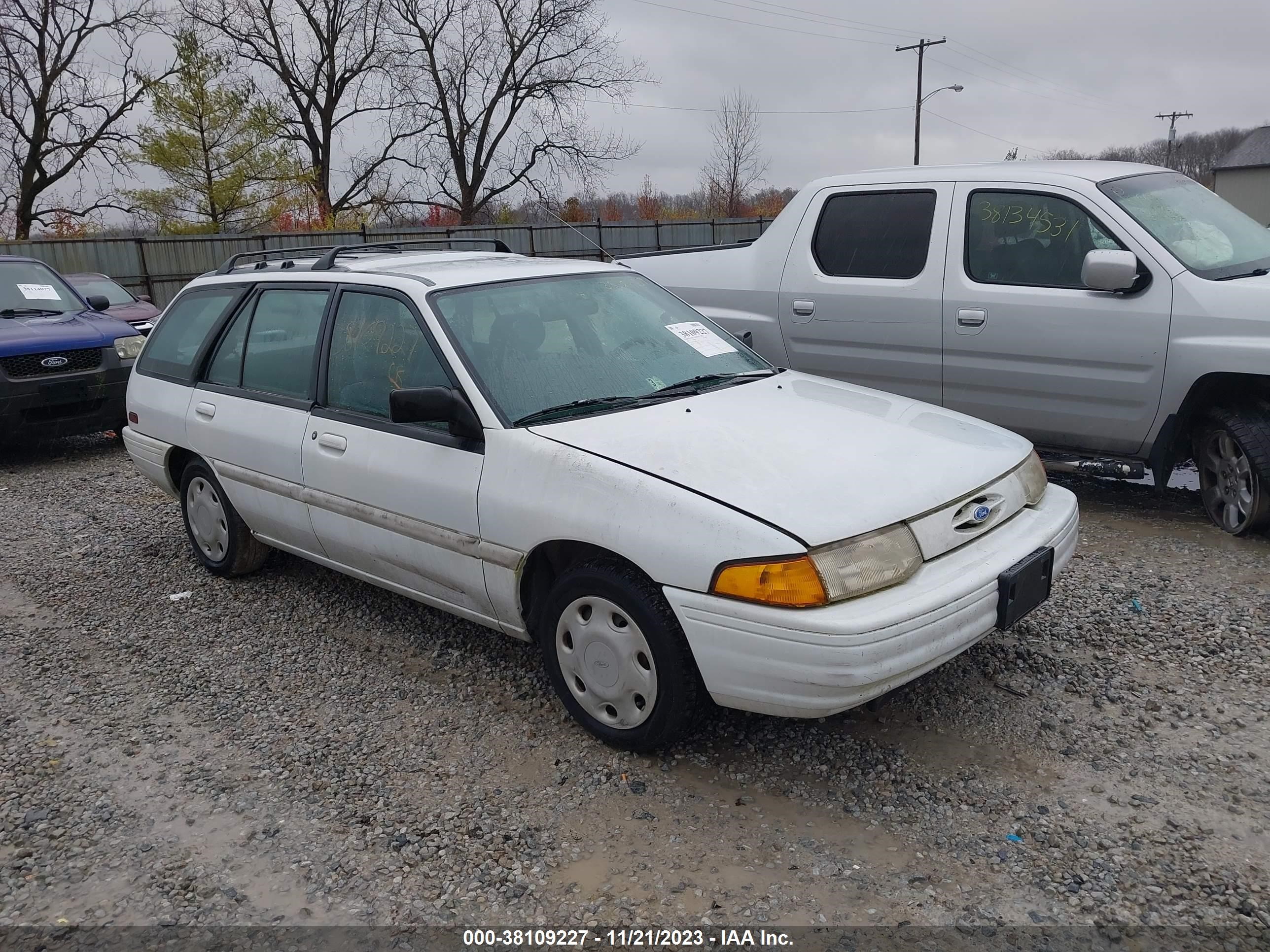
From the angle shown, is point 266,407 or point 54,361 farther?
point 54,361

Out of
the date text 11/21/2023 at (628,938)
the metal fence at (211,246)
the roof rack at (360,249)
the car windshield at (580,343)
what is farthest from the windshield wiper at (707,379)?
the metal fence at (211,246)

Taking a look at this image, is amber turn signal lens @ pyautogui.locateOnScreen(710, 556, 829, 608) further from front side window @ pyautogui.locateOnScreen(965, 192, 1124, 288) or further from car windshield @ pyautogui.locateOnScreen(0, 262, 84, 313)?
car windshield @ pyautogui.locateOnScreen(0, 262, 84, 313)

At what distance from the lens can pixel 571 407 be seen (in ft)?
11.6

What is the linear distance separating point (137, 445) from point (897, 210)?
4510 millimetres

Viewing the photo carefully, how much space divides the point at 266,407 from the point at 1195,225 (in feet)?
15.7

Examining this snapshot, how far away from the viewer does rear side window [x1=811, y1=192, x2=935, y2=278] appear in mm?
5781

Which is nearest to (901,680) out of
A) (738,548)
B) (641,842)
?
(738,548)

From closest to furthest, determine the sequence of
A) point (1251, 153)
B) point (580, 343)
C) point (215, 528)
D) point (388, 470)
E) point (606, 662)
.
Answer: point (606, 662) → point (388, 470) → point (580, 343) → point (215, 528) → point (1251, 153)

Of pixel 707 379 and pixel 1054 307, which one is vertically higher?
pixel 1054 307

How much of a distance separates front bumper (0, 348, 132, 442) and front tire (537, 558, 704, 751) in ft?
19.5

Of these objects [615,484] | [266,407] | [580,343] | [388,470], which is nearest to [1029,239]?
[580,343]

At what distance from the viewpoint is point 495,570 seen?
3443mm

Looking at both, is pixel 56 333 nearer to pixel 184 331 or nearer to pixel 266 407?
pixel 184 331

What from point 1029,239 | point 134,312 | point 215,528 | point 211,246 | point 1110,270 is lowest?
point 215,528
